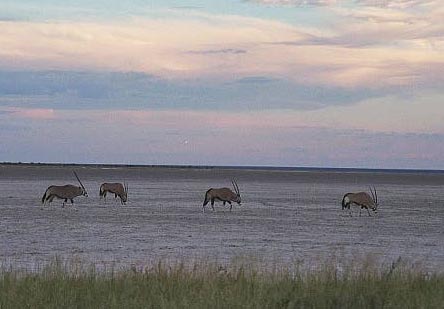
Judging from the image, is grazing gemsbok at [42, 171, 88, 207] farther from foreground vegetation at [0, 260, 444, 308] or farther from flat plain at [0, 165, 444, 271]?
foreground vegetation at [0, 260, 444, 308]

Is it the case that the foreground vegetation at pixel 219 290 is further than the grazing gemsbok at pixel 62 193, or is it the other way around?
the grazing gemsbok at pixel 62 193

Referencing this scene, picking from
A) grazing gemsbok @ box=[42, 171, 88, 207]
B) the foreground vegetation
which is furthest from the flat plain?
the foreground vegetation

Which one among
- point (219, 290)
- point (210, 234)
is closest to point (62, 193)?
point (210, 234)

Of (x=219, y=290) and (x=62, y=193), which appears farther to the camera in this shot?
(x=62, y=193)

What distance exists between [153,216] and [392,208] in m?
11.3

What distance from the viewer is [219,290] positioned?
398 inches

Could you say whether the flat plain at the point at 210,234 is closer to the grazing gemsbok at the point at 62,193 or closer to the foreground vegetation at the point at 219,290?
the grazing gemsbok at the point at 62,193

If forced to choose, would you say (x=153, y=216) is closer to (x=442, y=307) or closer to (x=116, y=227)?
(x=116, y=227)

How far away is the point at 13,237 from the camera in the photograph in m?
20.5

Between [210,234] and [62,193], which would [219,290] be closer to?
[210,234]

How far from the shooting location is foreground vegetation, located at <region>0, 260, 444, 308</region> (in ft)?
30.7

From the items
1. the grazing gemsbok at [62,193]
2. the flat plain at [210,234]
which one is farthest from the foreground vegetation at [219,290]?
the grazing gemsbok at [62,193]

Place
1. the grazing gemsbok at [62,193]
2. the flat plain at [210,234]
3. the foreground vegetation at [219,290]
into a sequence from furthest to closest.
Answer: the grazing gemsbok at [62,193] → the flat plain at [210,234] → the foreground vegetation at [219,290]

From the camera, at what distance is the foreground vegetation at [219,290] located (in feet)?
30.7
